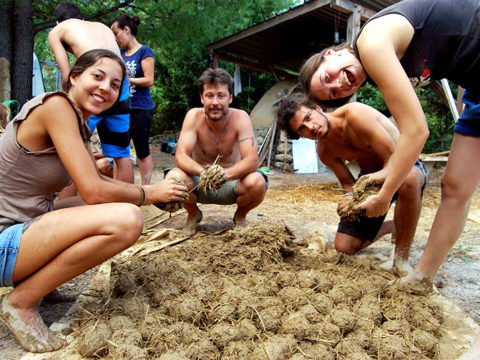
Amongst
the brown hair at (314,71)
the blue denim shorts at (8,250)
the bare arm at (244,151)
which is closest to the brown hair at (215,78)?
the bare arm at (244,151)

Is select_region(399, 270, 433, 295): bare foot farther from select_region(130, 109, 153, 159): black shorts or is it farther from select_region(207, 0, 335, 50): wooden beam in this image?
select_region(207, 0, 335, 50): wooden beam

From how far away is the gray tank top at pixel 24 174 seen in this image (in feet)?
5.74

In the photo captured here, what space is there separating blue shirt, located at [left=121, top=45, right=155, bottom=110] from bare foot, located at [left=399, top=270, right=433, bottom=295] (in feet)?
10.6

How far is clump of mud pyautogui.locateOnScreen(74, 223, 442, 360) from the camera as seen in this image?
5.43 feet

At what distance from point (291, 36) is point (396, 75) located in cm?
847

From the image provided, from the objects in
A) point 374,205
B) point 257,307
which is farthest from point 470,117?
point 257,307

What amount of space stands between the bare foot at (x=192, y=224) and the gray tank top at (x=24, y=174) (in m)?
1.62

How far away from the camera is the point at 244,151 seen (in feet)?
11.2

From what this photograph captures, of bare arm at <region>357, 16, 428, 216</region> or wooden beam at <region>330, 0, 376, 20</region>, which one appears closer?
bare arm at <region>357, 16, 428, 216</region>

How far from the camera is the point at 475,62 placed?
68.8 inches

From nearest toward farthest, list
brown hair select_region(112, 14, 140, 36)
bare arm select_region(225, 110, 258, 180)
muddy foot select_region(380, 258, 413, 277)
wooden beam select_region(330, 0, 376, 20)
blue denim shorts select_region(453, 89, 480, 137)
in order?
blue denim shorts select_region(453, 89, 480, 137), muddy foot select_region(380, 258, 413, 277), bare arm select_region(225, 110, 258, 180), brown hair select_region(112, 14, 140, 36), wooden beam select_region(330, 0, 376, 20)

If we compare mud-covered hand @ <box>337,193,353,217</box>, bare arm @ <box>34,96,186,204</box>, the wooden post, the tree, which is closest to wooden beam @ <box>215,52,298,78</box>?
the tree

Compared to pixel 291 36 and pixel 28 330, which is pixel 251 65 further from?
pixel 28 330

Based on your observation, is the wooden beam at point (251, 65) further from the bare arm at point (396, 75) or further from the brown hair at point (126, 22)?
the bare arm at point (396, 75)
